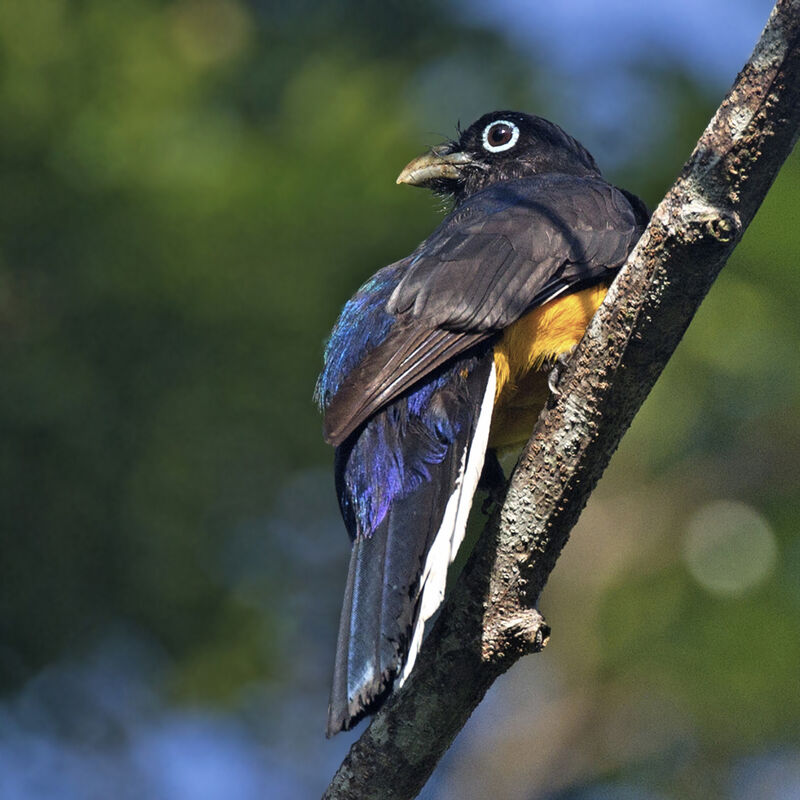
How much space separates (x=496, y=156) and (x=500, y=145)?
5cm

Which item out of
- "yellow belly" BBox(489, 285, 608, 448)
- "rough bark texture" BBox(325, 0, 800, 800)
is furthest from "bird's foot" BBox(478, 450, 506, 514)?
"rough bark texture" BBox(325, 0, 800, 800)

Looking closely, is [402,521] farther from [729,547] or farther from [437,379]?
[729,547]

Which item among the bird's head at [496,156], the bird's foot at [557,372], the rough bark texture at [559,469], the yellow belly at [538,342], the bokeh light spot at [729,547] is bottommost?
the rough bark texture at [559,469]

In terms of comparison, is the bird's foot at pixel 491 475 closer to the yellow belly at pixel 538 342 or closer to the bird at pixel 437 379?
the bird at pixel 437 379

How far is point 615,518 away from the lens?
7.73 metres

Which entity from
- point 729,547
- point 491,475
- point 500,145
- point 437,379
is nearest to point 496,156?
point 500,145

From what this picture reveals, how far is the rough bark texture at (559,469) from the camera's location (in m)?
3.26

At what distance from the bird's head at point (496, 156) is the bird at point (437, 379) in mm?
785

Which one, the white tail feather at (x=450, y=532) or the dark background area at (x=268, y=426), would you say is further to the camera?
the dark background area at (x=268, y=426)

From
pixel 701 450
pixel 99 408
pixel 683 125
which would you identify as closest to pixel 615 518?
pixel 701 450

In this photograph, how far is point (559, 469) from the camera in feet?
11.7

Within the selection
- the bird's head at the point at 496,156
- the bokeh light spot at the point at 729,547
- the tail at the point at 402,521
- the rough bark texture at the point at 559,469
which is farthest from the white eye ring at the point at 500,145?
the bokeh light spot at the point at 729,547

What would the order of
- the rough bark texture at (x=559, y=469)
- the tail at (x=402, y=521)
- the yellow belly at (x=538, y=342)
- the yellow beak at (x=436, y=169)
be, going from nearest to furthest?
the rough bark texture at (x=559, y=469)
the tail at (x=402, y=521)
the yellow belly at (x=538, y=342)
the yellow beak at (x=436, y=169)

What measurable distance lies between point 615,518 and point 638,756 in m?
1.39
